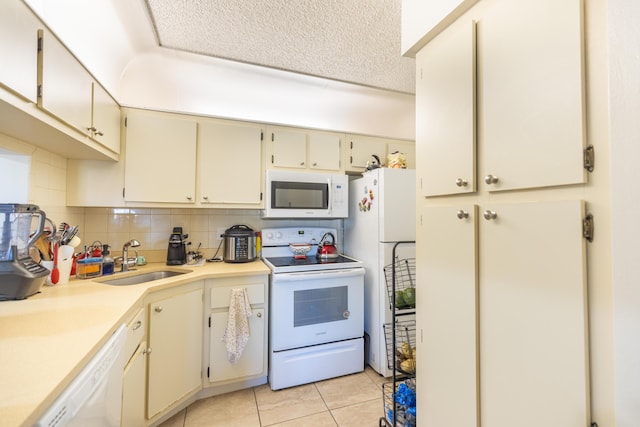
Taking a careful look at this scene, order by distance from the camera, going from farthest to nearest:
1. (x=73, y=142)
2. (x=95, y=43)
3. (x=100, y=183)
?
(x=100, y=183) < (x=95, y=43) < (x=73, y=142)

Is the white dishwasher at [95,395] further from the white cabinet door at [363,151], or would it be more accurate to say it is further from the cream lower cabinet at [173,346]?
the white cabinet door at [363,151]

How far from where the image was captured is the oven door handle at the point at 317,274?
2020 millimetres

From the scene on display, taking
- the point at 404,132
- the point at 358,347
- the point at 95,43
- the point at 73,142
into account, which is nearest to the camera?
the point at 73,142

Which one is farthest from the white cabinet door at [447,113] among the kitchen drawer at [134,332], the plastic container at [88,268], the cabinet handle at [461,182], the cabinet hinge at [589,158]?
the plastic container at [88,268]

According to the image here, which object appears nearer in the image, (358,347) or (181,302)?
(181,302)

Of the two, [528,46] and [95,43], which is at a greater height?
[95,43]

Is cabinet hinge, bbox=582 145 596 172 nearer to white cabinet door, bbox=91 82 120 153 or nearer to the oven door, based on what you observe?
the oven door

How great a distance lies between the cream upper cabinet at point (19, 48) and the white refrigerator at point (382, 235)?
79.2 inches

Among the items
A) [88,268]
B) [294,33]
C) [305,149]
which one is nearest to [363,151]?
[305,149]

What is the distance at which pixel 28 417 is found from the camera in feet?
1.79

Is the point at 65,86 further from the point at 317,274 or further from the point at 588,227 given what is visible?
the point at 588,227

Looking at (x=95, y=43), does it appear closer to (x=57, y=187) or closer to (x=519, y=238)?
(x=57, y=187)

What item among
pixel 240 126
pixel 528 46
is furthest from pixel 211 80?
pixel 528 46

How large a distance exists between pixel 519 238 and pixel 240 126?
6.87 feet
